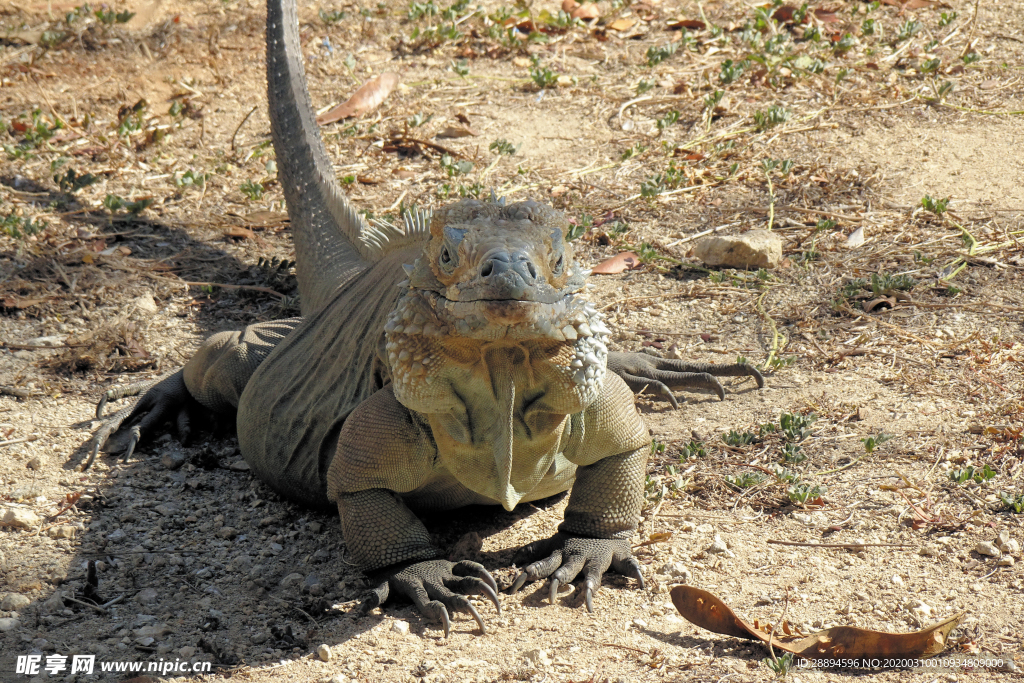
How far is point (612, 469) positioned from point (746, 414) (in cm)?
118

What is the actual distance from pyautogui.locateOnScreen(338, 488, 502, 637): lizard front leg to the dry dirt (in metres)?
0.11

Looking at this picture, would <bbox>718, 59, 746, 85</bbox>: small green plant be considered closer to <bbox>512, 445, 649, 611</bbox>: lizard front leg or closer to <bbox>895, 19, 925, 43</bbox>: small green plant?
<bbox>895, 19, 925, 43</bbox>: small green plant

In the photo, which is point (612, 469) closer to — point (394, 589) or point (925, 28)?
point (394, 589)

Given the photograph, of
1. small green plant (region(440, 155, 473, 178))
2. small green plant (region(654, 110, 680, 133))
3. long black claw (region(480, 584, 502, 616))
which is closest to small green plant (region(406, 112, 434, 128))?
small green plant (region(440, 155, 473, 178))

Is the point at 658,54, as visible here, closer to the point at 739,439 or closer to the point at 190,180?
the point at 190,180

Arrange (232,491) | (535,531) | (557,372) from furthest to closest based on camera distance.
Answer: (232,491)
(535,531)
(557,372)

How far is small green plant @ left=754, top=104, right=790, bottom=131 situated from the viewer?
24.4 ft

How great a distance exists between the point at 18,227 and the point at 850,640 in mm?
6009

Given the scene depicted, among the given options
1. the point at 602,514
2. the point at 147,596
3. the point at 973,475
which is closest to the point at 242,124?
the point at 147,596

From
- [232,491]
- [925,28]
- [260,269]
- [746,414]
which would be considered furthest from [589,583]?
[925,28]

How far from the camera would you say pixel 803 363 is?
5.20 meters

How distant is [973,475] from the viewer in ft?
13.2

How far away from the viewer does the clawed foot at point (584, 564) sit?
3682mm

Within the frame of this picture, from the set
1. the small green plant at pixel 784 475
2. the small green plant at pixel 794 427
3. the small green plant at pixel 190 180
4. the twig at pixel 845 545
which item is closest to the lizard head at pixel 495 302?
the twig at pixel 845 545
